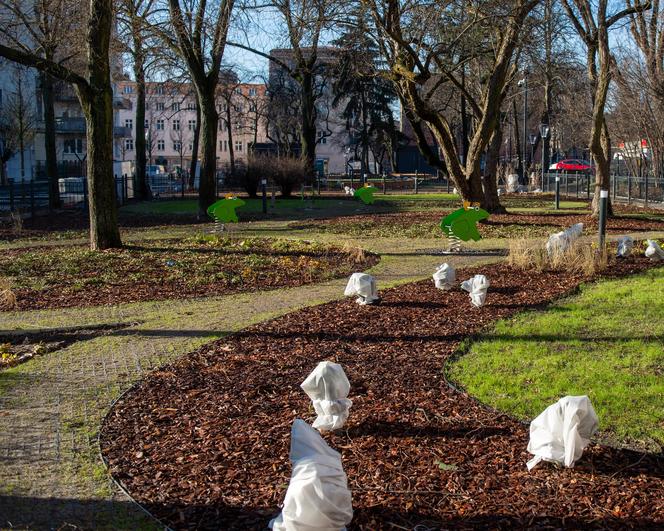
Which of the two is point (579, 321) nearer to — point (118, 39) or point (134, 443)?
point (134, 443)

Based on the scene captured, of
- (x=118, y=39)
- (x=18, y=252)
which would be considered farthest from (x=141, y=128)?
(x=18, y=252)

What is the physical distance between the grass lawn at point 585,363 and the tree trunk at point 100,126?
993 cm

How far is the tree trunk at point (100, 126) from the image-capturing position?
15953 mm

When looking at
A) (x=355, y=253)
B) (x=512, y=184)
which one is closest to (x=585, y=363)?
(x=355, y=253)

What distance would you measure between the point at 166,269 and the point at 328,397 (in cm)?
874

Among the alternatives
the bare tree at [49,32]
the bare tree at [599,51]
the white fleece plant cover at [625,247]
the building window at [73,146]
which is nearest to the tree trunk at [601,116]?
the bare tree at [599,51]

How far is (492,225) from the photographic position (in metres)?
22.0

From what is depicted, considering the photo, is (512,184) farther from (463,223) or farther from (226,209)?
(463,223)

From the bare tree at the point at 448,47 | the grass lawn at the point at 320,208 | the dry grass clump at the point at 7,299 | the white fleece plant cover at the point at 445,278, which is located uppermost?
the bare tree at the point at 448,47

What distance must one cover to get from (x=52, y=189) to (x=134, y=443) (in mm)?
28271

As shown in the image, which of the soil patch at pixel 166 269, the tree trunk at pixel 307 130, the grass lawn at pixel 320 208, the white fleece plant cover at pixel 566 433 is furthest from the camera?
the tree trunk at pixel 307 130

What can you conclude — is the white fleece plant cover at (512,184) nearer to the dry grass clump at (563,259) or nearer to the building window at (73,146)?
the dry grass clump at (563,259)

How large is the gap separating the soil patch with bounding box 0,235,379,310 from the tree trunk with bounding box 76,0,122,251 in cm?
61

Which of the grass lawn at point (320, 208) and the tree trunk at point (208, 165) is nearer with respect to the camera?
the tree trunk at point (208, 165)
